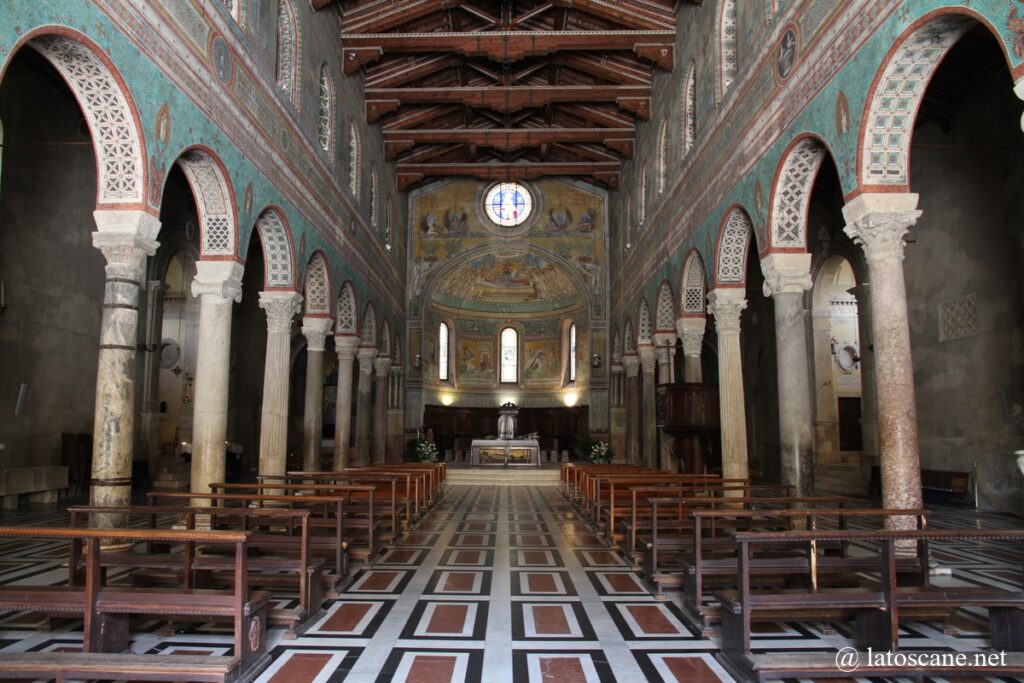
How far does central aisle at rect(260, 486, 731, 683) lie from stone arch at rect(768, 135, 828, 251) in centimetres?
560

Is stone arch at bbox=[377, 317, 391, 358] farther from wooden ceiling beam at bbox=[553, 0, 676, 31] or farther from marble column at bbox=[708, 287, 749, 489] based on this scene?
marble column at bbox=[708, 287, 749, 489]

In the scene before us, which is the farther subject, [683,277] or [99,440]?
[683,277]

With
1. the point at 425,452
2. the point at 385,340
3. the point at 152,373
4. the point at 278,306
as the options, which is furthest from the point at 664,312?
the point at 152,373

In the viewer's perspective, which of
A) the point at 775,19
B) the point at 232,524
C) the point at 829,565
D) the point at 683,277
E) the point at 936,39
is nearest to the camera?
the point at 829,565

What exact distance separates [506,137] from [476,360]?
11.9 meters

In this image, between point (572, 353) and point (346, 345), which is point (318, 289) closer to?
point (346, 345)

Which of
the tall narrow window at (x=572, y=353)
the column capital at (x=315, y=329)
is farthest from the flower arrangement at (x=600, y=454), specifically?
the column capital at (x=315, y=329)

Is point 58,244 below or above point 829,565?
above

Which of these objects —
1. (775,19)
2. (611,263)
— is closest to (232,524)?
(775,19)

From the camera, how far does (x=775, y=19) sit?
1136 cm

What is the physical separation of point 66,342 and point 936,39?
668 inches

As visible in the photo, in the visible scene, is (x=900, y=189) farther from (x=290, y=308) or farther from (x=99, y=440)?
(x=290, y=308)

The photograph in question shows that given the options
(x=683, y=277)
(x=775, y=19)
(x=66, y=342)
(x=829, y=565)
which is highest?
(x=775, y=19)

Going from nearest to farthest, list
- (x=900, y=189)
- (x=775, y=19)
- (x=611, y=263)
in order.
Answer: (x=900, y=189)
(x=775, y=19)
(x=611, y=263)
